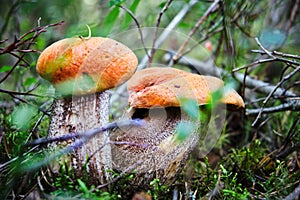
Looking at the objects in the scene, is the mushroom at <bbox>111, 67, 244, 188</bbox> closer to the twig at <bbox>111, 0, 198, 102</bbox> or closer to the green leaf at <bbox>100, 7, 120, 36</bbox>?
the green leaf at <bbox>100, 7, 120, 36</bbox>

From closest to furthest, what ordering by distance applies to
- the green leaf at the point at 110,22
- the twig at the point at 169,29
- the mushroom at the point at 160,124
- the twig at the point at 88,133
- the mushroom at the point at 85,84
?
the twig at the point at 88,133 < the mushroom at the point at 85,84 < the mushroom at the point at 160,124 < the green leaf at the point at 110,22 < the twig at the point at 169,29

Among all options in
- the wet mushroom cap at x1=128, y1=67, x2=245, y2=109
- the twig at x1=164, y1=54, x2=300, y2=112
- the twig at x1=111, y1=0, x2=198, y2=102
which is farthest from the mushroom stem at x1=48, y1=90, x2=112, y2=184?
the twig at x1=111, y1=0, x2=198, y2=102

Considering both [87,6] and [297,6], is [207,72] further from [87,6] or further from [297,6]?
[87,6]

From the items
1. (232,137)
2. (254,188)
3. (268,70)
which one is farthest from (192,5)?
(254,188)

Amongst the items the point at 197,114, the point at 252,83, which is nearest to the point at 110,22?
the point at 197,114

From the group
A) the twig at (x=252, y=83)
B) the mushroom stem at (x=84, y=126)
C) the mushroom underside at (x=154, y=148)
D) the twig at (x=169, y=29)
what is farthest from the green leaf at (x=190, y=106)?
the twig at (x=169, y=29)

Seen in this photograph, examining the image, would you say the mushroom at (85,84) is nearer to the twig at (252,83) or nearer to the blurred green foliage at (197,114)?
the blurred green foliage at (197,114)
